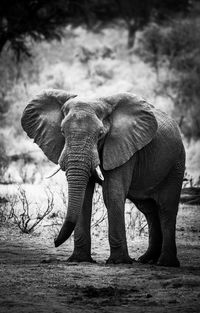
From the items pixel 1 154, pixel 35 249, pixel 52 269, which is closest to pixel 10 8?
pixel 1 154

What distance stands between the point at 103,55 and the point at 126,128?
61.9ft

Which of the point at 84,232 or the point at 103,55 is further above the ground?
the point at 103,55

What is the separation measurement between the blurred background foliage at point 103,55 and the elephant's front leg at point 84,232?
10.1m

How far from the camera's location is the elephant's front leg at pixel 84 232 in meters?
7.26

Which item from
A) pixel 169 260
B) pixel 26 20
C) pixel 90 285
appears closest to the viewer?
pixel 90 285

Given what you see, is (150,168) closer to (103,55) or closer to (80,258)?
(80,258)

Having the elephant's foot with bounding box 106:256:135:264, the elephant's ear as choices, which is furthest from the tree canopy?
the elephant's foot with bounding box 106:256:135:264

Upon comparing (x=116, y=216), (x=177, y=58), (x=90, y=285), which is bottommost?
(x=90, y=285)

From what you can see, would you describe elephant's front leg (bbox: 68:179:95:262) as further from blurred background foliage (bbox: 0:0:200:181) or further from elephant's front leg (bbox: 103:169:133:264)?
blurred background foliage (bbox: 0:0:200:181)

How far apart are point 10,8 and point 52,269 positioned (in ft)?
55.8

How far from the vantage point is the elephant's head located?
22.1ft

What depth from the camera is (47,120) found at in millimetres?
7430

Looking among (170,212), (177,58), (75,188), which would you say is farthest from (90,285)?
(177,58)

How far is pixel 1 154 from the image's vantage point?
49.9 ft
